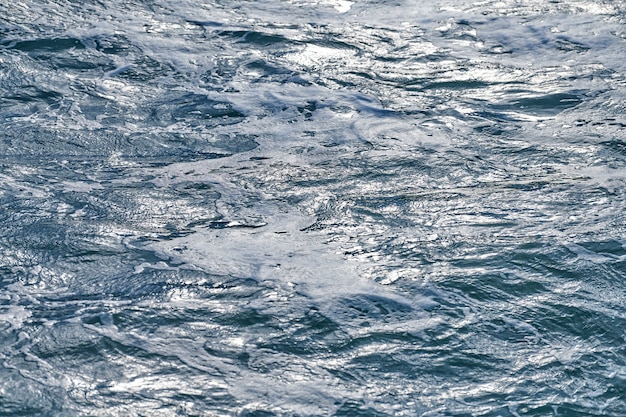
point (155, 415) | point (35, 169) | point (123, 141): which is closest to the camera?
point (155, 415)

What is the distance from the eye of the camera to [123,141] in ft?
17.5

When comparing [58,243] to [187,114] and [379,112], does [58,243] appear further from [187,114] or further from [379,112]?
[379,112]

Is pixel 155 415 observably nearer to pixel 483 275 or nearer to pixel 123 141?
pixel 483 275

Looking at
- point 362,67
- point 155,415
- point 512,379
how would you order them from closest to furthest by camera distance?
1. point 155,415
2. point 512,379
3. point 362,67

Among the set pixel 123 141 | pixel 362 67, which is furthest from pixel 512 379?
pixel 362 67

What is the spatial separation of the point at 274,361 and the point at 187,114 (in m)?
2.52

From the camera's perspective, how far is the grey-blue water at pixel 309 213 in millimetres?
3512

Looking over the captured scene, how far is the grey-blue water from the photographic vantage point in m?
3.51

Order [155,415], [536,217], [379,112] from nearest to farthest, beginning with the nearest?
[155,415] < [536,217] < [379,112]

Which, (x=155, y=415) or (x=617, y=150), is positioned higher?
(x=617, y=150)

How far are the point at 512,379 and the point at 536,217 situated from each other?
1.34 m

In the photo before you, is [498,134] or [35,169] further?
[498,134]

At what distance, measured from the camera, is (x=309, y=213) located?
4652 millimetres

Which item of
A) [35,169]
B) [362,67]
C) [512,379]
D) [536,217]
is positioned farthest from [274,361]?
[362,67]
